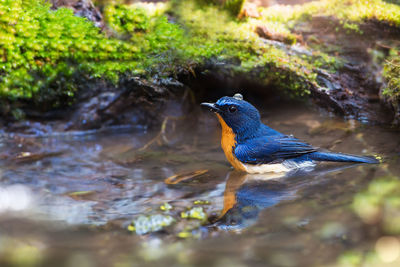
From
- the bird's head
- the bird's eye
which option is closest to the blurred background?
the bird's head

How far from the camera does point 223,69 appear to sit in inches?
265

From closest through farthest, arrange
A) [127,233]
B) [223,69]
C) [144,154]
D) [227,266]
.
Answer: [227,266]
[127,233]
[144,154]
[223,69]

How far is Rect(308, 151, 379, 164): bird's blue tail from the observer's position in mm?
4559

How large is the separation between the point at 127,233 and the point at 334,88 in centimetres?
520

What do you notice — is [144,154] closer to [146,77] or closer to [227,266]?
[146,77]

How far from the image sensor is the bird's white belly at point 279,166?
4.88m

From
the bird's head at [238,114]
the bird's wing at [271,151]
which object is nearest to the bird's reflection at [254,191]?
the bird's wing at [271,151]

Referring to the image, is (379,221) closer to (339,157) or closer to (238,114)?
(339,157)

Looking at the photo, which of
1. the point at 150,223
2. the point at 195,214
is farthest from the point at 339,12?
the point at 150,223

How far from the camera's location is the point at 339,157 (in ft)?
15.4

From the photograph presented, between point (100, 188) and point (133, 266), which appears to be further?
point (100, 188)

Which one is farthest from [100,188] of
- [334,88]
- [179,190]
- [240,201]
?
[334,88]

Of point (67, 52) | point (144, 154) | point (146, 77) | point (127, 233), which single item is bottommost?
point (144, 154)

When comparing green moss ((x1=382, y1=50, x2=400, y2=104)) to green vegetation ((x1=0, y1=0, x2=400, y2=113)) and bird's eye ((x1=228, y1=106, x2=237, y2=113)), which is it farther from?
bird's eye ((x1=228, y1=106, x2=237, y2=113))
